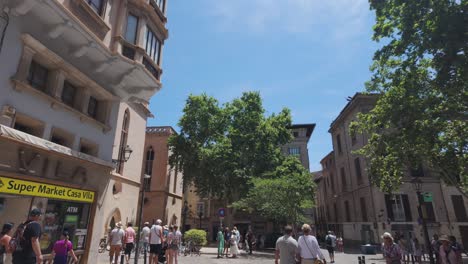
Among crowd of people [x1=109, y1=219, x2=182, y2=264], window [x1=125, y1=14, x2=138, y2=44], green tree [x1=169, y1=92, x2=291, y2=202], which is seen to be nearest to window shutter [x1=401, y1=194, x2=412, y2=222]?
green tree [x1=169, y1=92, x2=291, y2=202]

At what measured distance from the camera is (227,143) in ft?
92.8

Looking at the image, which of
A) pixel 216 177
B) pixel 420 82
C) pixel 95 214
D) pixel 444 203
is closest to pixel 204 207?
pixel 216 177

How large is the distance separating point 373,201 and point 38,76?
28625mm

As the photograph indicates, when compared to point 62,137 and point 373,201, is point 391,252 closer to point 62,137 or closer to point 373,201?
point 62,137

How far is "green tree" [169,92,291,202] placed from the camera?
28.3 m

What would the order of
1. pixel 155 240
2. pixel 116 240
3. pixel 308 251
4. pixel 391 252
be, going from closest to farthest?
pixel 308 251 → pixel 391 252 → pixel 155 240 → pixel 116 240

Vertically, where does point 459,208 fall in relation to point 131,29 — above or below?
below

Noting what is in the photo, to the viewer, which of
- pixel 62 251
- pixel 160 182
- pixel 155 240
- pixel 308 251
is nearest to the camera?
pixel 308 251

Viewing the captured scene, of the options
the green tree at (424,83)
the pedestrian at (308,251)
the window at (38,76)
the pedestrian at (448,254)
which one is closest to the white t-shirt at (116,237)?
the window at (38,76)

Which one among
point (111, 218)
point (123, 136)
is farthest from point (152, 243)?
point (123, 136)

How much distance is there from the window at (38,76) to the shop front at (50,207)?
10.7 ft

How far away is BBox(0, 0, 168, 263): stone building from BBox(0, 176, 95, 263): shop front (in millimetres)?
32

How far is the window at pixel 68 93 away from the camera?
11.1m

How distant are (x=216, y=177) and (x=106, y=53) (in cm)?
1949
